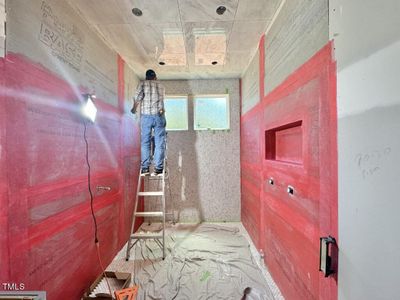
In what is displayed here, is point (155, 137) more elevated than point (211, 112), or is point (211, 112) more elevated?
point (211, 112)

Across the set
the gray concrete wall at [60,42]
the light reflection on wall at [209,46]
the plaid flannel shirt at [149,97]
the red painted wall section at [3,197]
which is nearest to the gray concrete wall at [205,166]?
the light reflection on wall at [209,46]

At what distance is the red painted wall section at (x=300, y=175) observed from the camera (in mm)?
1156

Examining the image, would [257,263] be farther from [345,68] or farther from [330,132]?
[345,68]

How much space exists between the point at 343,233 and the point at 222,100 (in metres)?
3.24

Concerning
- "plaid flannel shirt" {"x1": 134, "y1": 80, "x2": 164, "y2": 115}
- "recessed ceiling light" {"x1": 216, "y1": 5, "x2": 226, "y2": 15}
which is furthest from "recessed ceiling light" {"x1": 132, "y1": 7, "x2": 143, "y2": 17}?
"plaid flannel shirt" {"x1": 134, "y1": 80, "x2": 164, "y2": 115}

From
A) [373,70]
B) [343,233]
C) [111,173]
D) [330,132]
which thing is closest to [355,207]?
[343,233]

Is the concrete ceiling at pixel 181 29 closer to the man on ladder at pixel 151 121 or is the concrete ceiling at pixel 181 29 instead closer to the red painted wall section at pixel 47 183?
the man on ladder at pixel 151 121

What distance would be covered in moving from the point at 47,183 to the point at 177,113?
2.74 meters

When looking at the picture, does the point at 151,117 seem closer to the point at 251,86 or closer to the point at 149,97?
the point at 149,97

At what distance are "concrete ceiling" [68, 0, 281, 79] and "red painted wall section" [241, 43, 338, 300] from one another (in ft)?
1.37

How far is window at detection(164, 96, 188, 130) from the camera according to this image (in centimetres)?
394

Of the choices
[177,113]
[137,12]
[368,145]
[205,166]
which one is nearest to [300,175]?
[368,145]

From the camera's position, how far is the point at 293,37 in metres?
1.58

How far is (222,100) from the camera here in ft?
13.0
